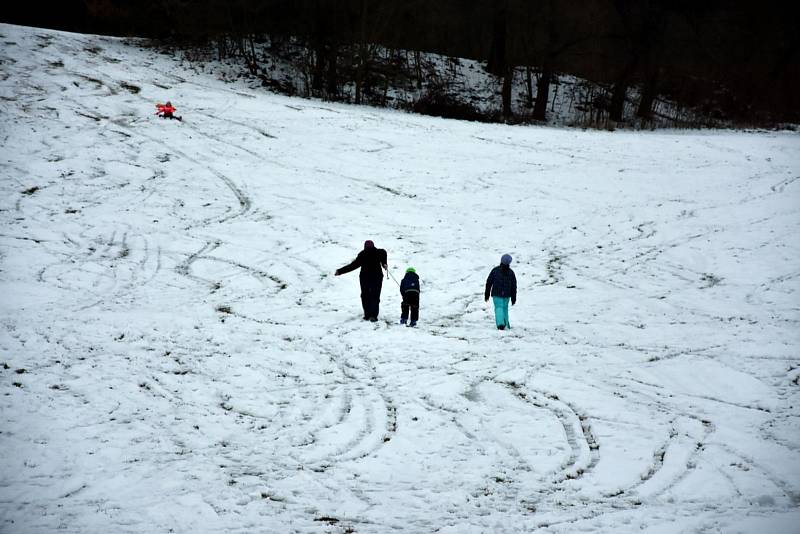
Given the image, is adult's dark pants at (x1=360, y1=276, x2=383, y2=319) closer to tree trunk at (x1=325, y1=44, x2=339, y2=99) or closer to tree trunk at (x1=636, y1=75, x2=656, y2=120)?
tree trunk at (x1=325, y1=44, x2=339, y2=99)

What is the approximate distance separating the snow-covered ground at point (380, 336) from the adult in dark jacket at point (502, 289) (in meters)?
0.35

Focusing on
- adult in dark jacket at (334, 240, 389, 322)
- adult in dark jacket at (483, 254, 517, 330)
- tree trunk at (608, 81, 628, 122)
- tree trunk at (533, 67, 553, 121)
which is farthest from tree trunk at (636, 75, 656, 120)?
adult in dark jacket at (334, 240, 389, 322)

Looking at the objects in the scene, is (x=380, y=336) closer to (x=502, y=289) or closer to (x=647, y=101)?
(x=502, y=289)

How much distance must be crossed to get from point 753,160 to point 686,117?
13.7 m

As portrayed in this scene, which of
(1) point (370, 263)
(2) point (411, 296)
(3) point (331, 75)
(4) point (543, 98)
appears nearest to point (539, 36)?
(4) point (543, 98)

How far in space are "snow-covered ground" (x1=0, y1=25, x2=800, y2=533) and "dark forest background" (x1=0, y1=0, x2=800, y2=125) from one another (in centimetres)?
1171

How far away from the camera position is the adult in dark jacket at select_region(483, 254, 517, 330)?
1122cm

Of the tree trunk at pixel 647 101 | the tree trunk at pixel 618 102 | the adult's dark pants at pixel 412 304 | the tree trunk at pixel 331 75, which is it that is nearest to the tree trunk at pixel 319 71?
the tree trunk at pixel 331 75

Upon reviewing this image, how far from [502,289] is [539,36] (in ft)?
101

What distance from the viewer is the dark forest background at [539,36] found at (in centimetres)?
3319

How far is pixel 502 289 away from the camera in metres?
11.2

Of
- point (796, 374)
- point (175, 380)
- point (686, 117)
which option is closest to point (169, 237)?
point (175, 380)

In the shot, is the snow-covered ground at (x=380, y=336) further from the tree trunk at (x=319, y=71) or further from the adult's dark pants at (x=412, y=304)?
the tree trunk at (x=319, y=71)

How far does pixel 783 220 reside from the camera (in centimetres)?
1753
